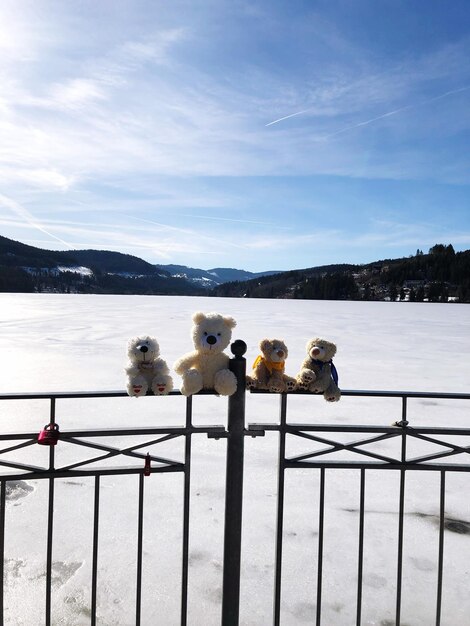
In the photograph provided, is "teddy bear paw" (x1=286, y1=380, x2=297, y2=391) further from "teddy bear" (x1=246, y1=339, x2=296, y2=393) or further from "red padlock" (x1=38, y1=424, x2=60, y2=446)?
"red padlock" (x1=38, y1=424, x2=60, y2=446)

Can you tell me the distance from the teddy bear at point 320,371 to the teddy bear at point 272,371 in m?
0.07

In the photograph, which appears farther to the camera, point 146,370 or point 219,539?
point 219,539

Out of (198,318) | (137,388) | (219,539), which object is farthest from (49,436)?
(219,539)

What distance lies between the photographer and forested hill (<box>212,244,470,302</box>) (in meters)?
97.2

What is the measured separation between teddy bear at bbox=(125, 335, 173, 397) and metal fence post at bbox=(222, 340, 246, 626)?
0.32m

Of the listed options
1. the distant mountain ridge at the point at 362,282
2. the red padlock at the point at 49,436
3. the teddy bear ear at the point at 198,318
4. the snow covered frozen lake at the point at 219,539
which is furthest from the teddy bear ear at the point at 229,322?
the distant mountain ridge at the point at 362,282

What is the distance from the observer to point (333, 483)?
472 centimetres

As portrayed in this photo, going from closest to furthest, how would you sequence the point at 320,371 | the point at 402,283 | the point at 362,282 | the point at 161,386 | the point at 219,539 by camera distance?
the point at 161,386 < the point at 320,371 < the point at 219,539 < the point at 402,283 < the point at 362,282

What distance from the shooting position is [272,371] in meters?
2.13

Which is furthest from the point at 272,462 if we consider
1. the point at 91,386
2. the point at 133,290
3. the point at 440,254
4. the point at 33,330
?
the point at 133,290

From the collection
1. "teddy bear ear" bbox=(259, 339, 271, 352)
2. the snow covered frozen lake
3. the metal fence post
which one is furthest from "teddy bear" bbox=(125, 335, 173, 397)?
the snow covered frozen lake

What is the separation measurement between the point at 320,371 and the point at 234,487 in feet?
2.25

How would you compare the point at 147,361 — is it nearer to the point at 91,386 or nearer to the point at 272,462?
the point at 272,462

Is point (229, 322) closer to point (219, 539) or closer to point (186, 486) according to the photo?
point (186, 486)
